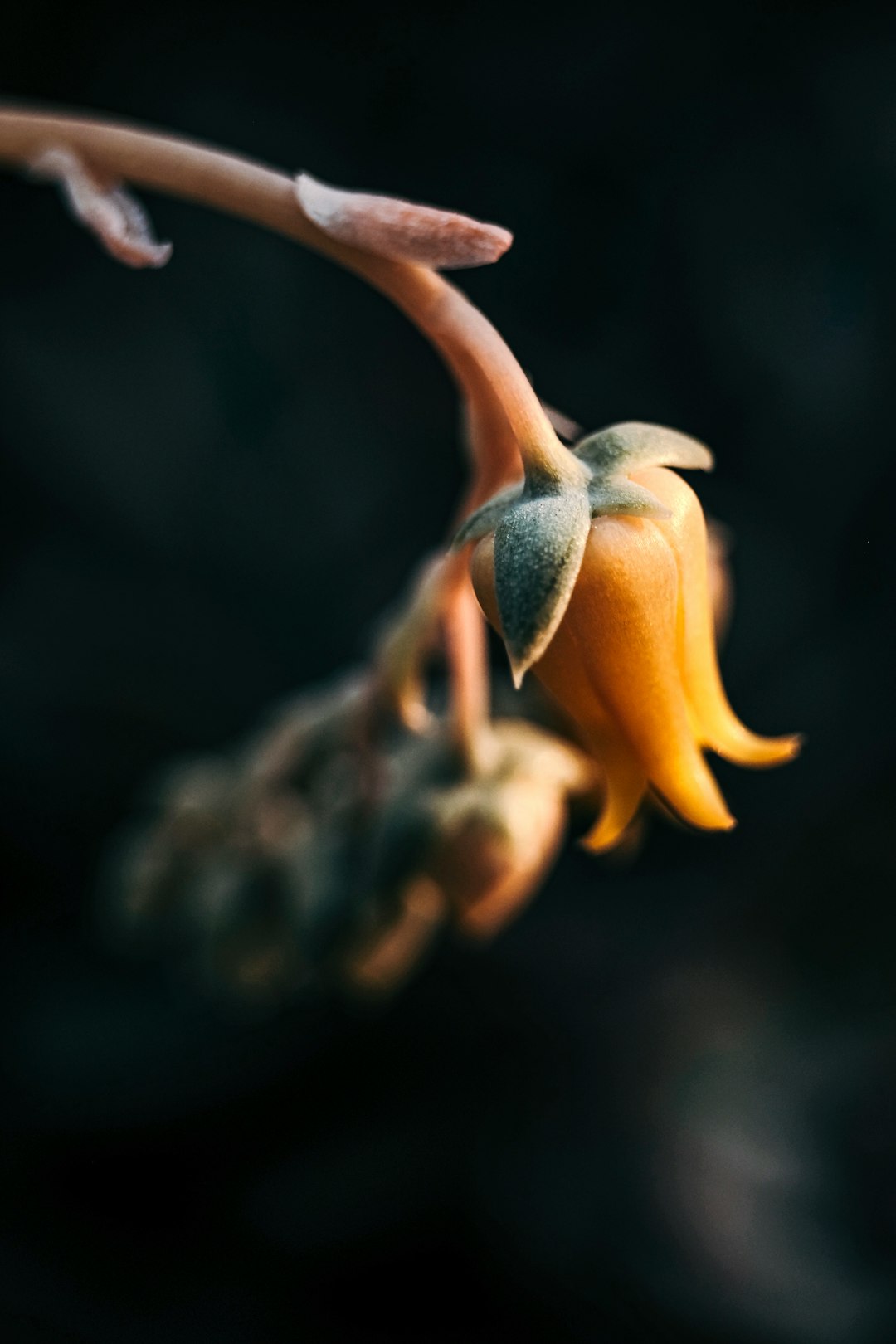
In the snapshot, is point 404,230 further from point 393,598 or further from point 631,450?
point 393,598

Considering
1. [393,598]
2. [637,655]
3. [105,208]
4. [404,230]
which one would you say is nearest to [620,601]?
[637,655]

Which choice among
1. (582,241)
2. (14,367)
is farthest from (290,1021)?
(582,241)

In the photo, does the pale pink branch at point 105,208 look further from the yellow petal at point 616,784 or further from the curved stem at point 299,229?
the yellow petal at point 616,784

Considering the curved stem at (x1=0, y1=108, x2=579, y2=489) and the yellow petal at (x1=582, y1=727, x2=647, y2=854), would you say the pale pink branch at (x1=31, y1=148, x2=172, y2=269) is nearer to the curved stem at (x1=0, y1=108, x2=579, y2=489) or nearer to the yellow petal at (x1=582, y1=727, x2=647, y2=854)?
the curved stem at (x1=0, y1=108, x2=579, y2=489)

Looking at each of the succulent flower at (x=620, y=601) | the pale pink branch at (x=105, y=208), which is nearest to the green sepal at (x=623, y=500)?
the succulent flower at (x=620, y=601)

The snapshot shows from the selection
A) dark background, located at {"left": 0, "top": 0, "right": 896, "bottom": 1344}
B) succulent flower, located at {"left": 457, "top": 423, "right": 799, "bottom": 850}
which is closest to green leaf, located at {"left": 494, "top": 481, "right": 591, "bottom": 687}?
succulent flower, located at {"left": 457, "top": 423, "right": 799, "bottom": 850}
